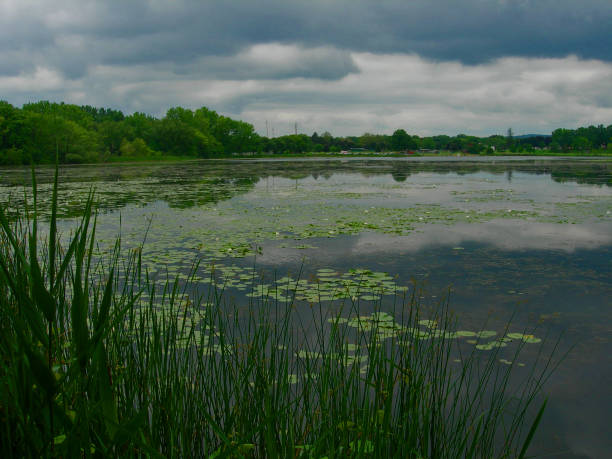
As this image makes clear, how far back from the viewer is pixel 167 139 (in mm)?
75062

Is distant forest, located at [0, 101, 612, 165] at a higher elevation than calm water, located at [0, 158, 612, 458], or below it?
higher

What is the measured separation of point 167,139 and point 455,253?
73.3m

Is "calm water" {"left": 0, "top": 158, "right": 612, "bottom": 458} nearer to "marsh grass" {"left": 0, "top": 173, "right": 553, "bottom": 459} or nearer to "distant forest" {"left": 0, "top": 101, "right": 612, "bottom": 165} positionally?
"marsh grass" {"left": 0, "top": 173, "right": 553, "bottom": 459}

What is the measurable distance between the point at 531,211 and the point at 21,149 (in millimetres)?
45604

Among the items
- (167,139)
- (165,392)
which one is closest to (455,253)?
(165,392)

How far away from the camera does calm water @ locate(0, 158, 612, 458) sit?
3.70 metres

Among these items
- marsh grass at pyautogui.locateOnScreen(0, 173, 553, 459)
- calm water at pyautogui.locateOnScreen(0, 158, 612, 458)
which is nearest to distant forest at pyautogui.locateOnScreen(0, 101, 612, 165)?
marsh grass at pyautogui.locateOnScreen(0, 173, 553, 459)

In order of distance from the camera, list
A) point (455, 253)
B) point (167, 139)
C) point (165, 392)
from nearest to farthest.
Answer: point (165, 392) < point (455, 253) < point (167, 139)

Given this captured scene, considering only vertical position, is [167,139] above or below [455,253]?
above

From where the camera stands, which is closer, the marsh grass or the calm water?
the marsh grass

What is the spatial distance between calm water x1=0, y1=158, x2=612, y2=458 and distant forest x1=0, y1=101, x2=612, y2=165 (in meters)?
2.56

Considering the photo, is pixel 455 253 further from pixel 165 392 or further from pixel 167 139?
pixel 167 139

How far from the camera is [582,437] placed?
300cm

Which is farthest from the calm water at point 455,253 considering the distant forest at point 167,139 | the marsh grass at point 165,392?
the distant forest at point 167,139
